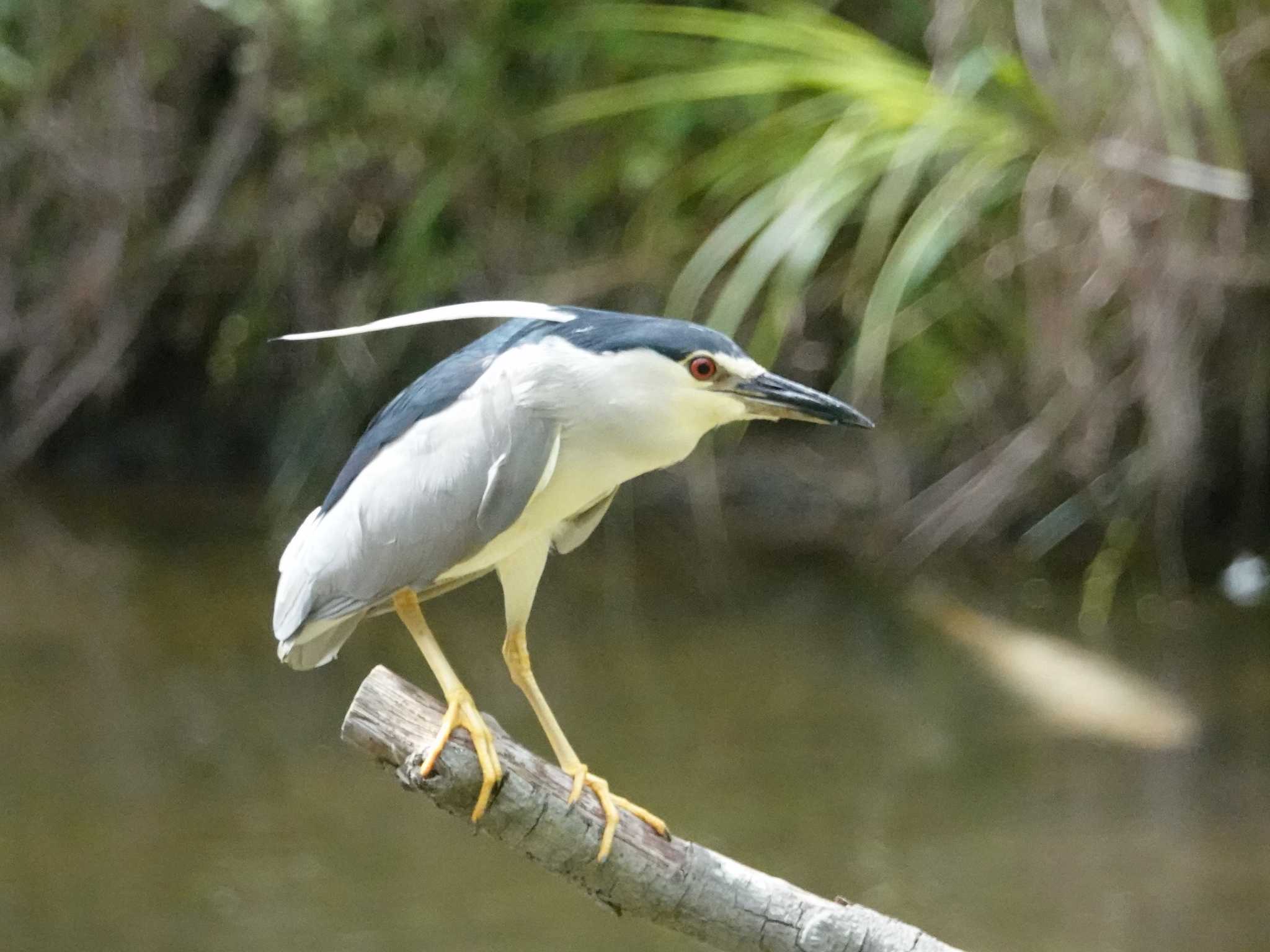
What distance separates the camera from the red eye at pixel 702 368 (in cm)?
121

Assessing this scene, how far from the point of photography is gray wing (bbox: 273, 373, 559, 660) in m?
1.23

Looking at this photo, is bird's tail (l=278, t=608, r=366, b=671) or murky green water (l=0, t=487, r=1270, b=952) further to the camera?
murky green water (l=0, t=487, r=1270, b=952)

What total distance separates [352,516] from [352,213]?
2.36 m

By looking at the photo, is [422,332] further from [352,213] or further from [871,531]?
[871,531]

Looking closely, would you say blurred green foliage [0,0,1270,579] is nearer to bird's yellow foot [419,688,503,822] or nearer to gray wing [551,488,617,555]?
gray wing [551,488,617,555]

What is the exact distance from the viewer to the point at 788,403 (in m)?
1.23

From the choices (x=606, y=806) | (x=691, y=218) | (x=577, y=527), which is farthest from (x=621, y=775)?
(x=691, y=218)

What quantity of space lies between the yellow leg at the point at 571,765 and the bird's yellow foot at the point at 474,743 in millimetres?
84

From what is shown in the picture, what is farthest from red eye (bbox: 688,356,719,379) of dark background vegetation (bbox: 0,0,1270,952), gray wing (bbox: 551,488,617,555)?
dark background vegetation (bbox: 0,0,1270,952)

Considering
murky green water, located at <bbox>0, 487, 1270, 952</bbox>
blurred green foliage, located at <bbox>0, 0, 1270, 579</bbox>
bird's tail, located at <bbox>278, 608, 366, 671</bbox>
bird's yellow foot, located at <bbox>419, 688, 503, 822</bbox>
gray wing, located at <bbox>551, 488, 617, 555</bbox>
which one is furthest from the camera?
blurred green foliage, located at <bbox>0, 0, 1270, 579</bbox>

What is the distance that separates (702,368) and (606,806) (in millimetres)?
375

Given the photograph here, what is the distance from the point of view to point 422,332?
3596mm

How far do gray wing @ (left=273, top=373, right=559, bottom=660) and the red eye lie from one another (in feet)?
0.41

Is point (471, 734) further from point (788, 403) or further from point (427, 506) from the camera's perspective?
point (788, 403)
